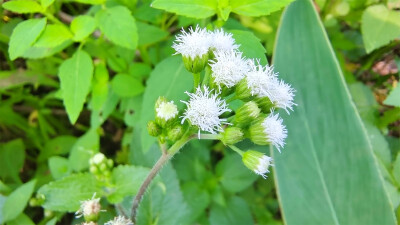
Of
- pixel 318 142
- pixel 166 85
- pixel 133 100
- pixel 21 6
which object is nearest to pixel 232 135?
pixel 166 85

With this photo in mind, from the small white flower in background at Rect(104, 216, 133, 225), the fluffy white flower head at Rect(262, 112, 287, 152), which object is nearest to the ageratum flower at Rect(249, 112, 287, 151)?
the fluffy white flower head at Rect(262, 112, 287, 152)

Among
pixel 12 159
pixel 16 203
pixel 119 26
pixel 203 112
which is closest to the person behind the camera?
pixel 203 112

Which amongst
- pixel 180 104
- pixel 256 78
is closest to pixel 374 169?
pixel 256 78

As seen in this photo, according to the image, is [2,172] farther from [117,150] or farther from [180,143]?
[180,143]

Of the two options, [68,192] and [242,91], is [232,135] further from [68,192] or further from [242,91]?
[68,192]

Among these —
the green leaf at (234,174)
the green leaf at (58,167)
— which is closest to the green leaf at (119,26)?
the green leaf at (58,167)

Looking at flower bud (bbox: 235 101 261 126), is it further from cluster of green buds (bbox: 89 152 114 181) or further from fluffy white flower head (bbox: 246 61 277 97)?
cluster of green buds (bbox: 89 152 114 181)
